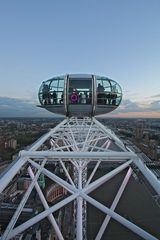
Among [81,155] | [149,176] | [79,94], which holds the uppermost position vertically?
[79,94]

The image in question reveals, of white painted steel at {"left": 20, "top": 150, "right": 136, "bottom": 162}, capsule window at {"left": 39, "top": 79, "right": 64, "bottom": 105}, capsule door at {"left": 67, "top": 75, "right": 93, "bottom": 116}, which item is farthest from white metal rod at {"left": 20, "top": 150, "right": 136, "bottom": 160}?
capsule window at {"left": 39, "top": 79, "right": 64, "bottom": 105}

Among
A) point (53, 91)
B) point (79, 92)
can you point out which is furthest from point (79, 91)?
point (53, 91)

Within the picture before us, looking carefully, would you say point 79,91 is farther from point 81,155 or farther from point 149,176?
point 149,176

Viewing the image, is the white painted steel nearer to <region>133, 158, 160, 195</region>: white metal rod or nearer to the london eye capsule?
<region>133, 158, 160, 195</region>: white metal rod

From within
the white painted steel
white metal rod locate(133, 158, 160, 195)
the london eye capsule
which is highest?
the london eye capsule

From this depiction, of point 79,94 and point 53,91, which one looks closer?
point 79,94

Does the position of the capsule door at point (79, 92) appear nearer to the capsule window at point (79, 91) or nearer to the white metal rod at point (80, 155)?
the capsule window at point (79, 91)

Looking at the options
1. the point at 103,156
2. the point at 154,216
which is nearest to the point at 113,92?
the point at 103,156

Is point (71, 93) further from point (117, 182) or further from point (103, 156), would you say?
point (117, 182)

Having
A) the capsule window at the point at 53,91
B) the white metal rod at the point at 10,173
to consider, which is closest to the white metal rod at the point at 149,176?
the white metal rod at the point at 10,173
